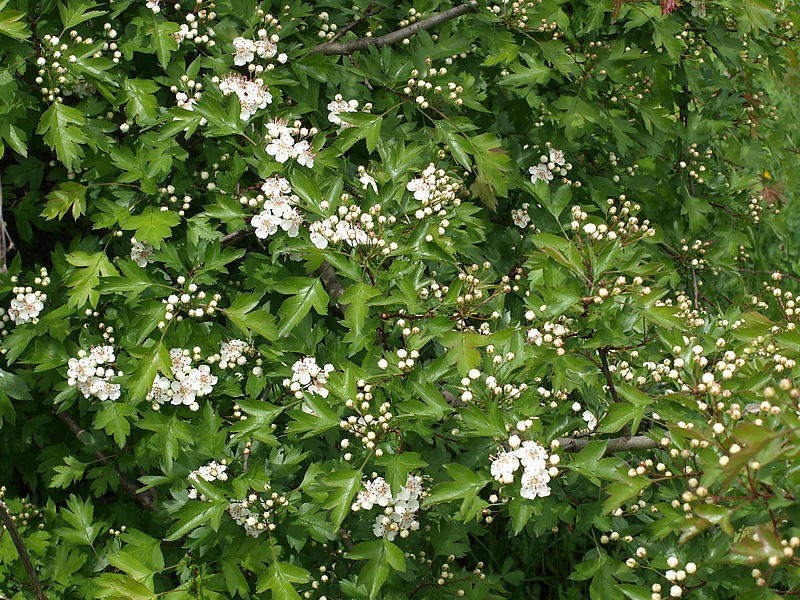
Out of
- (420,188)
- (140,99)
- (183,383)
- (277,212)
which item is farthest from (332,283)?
(140,99)

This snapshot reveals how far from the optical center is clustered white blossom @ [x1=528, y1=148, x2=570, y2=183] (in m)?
3.64

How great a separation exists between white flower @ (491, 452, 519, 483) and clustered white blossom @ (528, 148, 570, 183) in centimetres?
170

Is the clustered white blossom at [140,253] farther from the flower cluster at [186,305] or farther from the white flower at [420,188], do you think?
the white flower at [420,188]

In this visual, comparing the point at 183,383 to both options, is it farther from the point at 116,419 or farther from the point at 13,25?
the point at 13,25

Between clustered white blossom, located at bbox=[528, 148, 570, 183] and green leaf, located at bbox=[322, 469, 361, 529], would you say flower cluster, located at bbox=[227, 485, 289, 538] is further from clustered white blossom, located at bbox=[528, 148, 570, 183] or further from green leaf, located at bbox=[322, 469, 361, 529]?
clustered white blossom, located at bbox=[528, 148, 570, 183]

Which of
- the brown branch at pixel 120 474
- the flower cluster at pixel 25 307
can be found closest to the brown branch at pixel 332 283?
the flower cluster at pixel 25 307

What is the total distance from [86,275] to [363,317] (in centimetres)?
114

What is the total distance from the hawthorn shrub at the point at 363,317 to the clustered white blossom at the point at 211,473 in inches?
0.5

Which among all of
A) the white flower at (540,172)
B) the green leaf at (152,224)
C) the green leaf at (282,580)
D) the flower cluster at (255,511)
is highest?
the green leaf at (152,224)

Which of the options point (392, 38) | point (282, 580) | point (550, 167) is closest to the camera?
point (282, 580)

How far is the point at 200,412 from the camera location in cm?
300

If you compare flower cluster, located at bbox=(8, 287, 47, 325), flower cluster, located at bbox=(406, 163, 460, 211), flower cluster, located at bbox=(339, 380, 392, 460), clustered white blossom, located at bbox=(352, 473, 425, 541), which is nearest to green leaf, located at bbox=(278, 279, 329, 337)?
flower cluster, located at bbox=(339, 380, 392, 460)

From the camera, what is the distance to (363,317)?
247 cm

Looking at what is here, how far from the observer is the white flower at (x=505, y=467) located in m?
2.20
